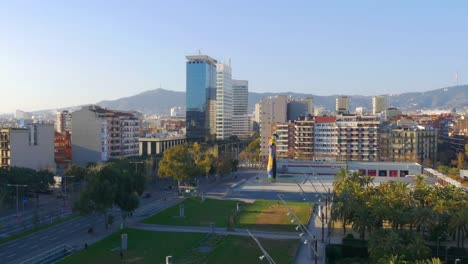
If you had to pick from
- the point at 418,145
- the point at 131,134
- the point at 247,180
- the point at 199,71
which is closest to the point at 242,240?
the point at 247,180

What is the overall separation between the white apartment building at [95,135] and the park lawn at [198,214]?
107ft

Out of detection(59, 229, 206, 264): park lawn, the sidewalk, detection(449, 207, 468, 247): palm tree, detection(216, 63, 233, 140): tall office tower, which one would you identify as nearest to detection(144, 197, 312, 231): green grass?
the sidewalk

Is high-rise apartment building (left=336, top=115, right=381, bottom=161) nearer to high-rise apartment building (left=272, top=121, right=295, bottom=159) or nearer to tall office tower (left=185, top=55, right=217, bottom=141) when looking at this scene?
high-rise apartment building (left=272, top=121, right=295, bottom=159)

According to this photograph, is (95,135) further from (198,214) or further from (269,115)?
(269,115)

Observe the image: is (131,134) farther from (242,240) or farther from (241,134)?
(241,134)

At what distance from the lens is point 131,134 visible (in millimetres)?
98562

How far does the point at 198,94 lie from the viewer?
168m

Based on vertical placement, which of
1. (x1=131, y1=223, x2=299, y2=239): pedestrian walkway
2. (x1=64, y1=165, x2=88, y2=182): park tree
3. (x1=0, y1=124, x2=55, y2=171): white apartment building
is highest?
(x1=0, y1=124, x2=55, y2=171): white apartment building

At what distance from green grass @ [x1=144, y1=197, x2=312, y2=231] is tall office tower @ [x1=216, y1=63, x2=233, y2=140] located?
117 m

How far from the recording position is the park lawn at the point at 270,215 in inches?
1847

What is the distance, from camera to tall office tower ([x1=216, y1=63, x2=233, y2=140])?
18175 cm

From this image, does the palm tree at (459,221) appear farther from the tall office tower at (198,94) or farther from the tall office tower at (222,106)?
the tall office tower at (222,106)

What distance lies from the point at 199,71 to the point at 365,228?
432ft

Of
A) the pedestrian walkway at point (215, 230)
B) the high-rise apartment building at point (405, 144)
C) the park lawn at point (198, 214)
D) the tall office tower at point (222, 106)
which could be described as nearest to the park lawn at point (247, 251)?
the pedestrian walkway at point (215, 230)
